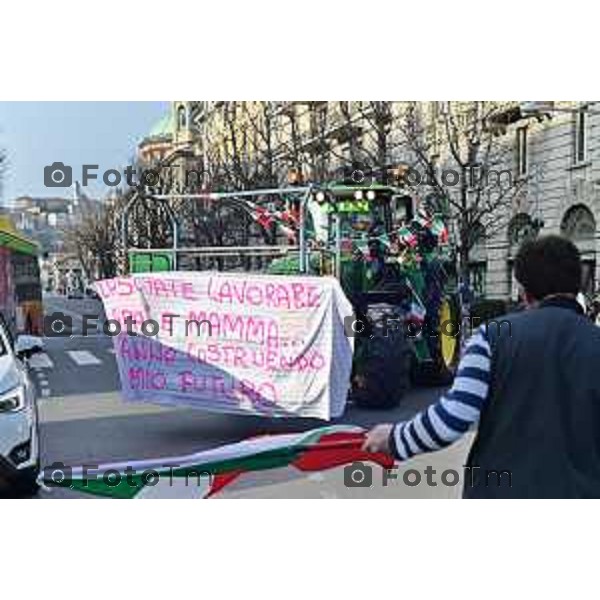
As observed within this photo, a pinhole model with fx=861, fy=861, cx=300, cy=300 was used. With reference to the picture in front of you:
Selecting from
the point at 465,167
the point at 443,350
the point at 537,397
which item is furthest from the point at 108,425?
the point at 537,397

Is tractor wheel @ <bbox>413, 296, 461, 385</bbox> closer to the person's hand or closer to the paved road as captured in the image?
the paved road

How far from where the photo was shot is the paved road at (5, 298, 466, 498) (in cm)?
359

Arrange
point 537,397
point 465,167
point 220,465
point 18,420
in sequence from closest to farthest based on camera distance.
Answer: point 537,397 < point 18,420 < point 220,465 < point 465,167

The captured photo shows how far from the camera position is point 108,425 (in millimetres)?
3703

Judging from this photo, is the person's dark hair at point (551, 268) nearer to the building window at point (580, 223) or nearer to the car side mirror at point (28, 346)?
the building window at point (580, 223)

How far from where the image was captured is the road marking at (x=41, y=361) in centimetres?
360

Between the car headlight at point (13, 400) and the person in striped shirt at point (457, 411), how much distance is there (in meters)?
1.92

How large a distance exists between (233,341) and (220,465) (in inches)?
21.8

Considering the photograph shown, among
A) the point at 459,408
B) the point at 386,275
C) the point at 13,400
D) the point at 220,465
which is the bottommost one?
the point at 220,465

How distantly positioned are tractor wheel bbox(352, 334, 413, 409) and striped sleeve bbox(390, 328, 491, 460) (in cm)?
181

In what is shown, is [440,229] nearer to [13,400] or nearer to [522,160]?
[522,160]

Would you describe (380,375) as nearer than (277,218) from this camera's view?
No

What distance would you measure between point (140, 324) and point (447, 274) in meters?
1.43

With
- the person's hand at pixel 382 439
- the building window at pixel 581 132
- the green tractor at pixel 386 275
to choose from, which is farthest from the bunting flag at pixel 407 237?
the person's hand at pixel 382 439
